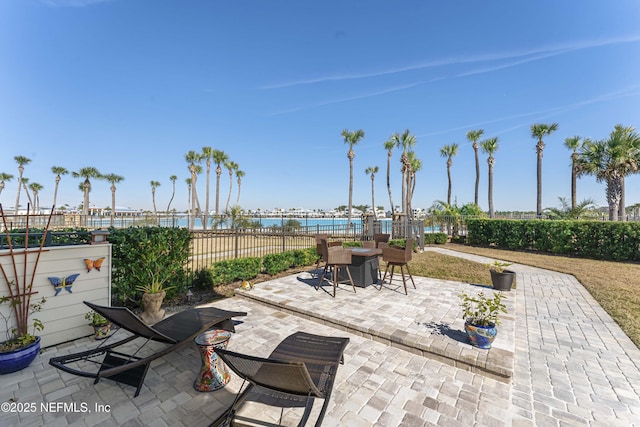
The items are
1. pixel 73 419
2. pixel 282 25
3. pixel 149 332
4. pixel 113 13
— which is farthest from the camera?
pixel 282 25

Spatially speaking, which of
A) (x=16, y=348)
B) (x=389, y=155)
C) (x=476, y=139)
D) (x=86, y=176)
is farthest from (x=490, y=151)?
(x=86, y=176)

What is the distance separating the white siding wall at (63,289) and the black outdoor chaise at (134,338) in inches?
28.8

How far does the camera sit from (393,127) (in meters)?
21.6

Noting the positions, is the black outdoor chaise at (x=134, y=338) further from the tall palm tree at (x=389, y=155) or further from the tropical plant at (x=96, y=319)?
the tall palm tree at (x=389, y=155)

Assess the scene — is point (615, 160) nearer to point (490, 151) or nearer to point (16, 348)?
point (490, 151)

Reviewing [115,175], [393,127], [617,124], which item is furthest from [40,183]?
[617,124]

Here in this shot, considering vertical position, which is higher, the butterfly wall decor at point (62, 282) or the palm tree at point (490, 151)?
the palm tree at point (490, 151)

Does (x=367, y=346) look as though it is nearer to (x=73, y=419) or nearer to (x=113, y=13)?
(x=73, y=419)

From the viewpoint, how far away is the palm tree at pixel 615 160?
13.2 metres

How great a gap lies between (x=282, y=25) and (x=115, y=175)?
50709 mm

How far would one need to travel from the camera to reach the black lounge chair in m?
1.56

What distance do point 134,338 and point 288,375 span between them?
82.7 inches

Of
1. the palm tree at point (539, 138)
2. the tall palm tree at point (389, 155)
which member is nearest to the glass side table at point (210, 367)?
the palm tree at point (539, 138)

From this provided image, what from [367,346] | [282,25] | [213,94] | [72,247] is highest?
[282,25]
